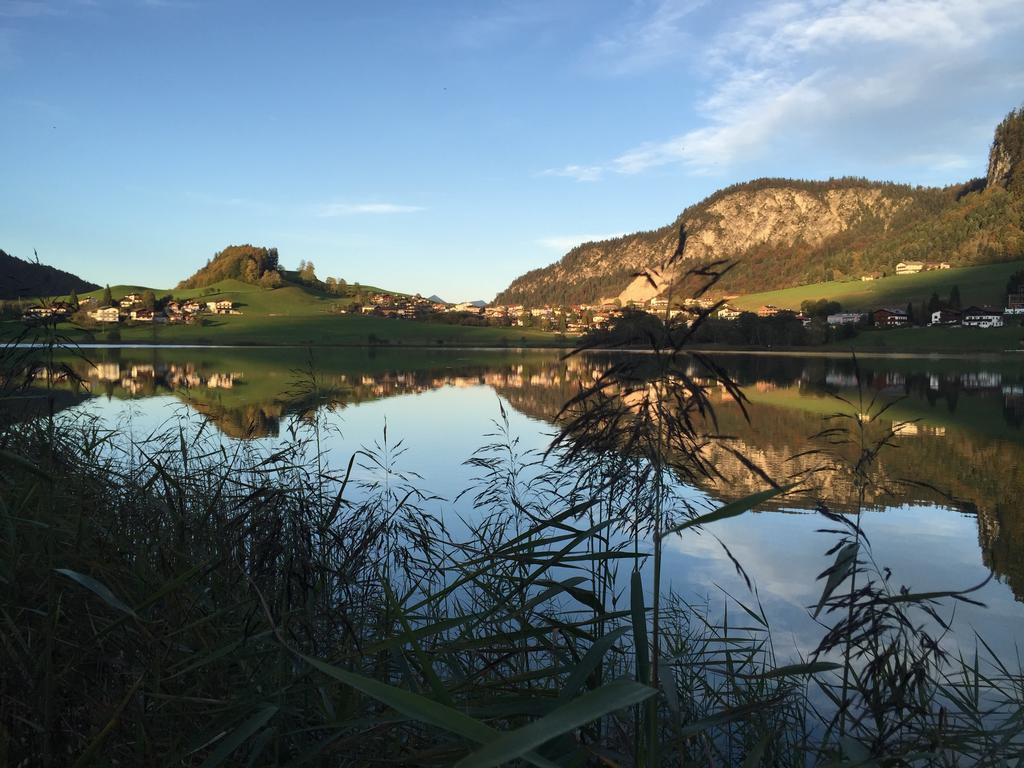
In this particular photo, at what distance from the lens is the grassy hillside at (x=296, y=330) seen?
310 feet

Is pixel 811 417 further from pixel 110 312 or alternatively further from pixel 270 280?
pixel 270 280

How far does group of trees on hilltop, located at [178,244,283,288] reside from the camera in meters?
148

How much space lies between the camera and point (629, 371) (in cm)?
232

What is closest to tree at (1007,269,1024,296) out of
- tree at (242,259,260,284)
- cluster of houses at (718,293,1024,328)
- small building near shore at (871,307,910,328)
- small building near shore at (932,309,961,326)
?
cluster of houses at (718,293,1024,328)

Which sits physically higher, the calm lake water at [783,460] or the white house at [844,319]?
the white house at [844,319]

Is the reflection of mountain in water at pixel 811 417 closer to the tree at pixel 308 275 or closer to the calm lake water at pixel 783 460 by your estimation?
the calm lake water at pixel 783 460

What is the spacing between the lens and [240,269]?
152 meters

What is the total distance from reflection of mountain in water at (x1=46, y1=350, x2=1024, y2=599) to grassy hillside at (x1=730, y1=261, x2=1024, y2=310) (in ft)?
194

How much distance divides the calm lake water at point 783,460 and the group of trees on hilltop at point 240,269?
11937 cm

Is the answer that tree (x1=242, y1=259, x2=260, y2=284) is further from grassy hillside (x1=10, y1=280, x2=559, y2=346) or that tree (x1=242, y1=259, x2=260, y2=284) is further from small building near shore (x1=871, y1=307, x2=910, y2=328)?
small building near shore (x1=871, y1=307, x2=910, y2=328)

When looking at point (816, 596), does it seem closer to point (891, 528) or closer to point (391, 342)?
point (891, 528)

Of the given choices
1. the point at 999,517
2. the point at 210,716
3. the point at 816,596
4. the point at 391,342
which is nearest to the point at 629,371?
the point at 210,716

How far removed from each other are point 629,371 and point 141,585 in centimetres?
218

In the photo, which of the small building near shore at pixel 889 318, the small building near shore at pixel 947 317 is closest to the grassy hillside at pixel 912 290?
the small building near shore at pixel 889 318
